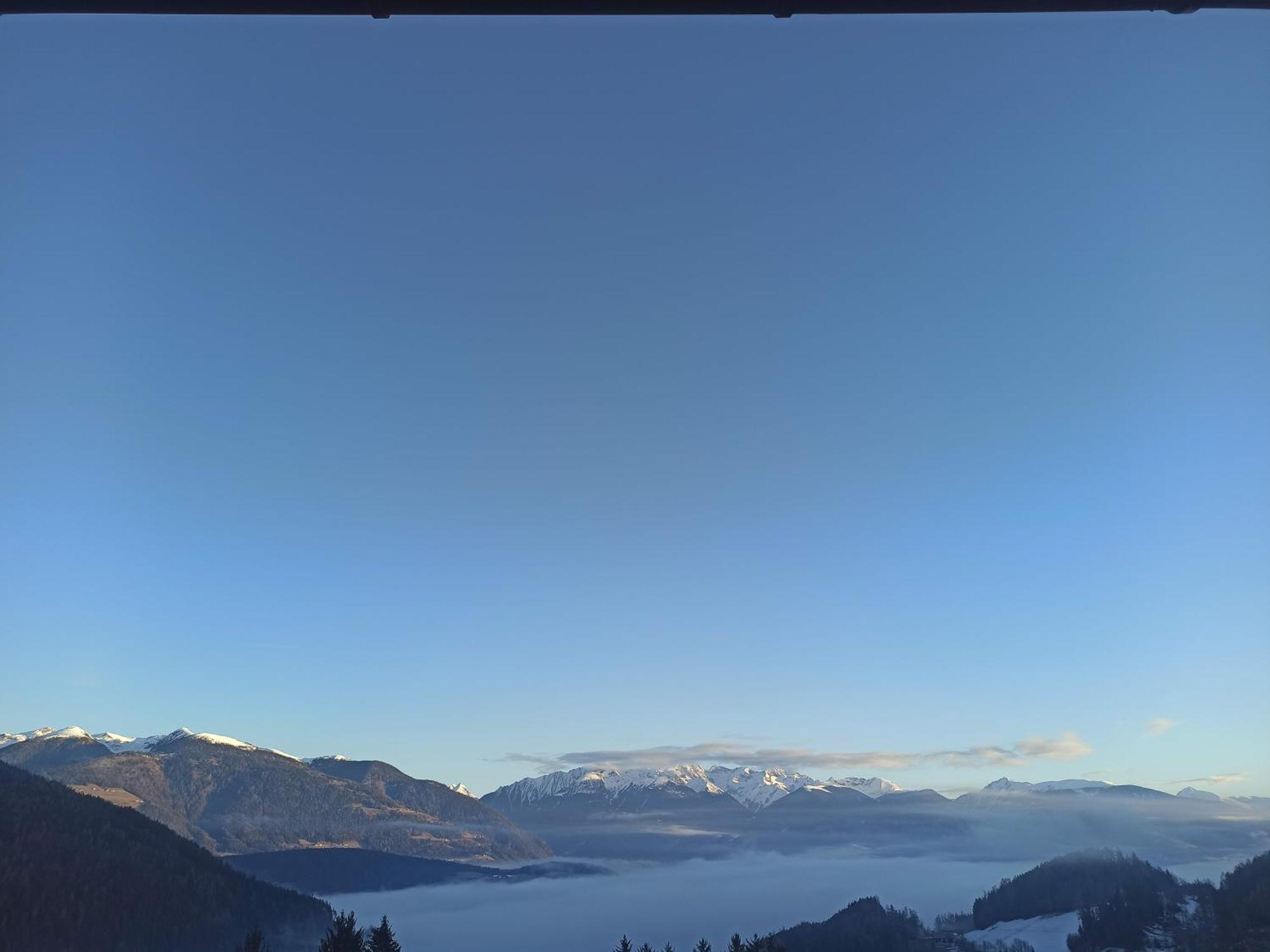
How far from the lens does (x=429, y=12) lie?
1619 centimetres

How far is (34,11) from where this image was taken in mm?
16234

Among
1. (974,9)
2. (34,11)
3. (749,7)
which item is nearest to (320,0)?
(34,11)

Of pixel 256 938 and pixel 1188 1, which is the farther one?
pixel 256 938

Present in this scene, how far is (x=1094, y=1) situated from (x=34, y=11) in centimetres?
1841

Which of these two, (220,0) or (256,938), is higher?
(220,0)

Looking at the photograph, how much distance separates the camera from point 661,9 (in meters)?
16.1

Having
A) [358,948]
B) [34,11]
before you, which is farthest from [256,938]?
[34,11]

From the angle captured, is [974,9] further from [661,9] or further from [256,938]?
[256,938]

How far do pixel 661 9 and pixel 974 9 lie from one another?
18.2 feet

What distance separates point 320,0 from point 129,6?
130 inches

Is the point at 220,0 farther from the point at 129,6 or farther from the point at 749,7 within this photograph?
the point at 749,7

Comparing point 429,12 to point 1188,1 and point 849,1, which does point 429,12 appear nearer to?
point 849,1

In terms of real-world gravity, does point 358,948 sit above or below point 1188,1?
below

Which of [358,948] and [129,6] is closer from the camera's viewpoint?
[129,6]
